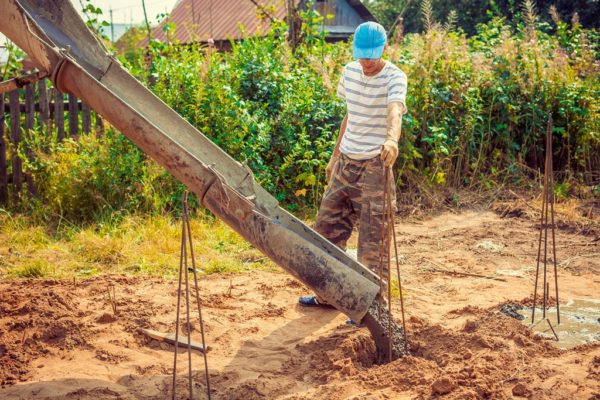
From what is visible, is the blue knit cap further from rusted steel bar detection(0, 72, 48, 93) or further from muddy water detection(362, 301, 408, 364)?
rusted steel bar detection(0, 72, 48, 93)

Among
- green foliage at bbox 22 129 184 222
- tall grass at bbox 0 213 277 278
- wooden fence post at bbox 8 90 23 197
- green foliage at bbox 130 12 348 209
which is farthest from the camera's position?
wooden fence post at bbox 8 90 23 197

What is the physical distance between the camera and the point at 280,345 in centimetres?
448

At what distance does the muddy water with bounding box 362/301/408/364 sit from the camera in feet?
13.5

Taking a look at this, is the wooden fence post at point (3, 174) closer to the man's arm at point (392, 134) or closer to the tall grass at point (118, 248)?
the tall grass at point (118, 248)

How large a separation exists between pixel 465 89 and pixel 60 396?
6.36 m

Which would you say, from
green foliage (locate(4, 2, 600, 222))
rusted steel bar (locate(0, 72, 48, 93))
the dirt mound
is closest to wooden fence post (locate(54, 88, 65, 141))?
green foliage (locate(4, 2, 600, 222))

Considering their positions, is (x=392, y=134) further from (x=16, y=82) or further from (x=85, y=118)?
(x=85, y=118)

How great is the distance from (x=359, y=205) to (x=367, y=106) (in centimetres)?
69

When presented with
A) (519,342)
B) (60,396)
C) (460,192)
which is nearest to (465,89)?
(460,192)

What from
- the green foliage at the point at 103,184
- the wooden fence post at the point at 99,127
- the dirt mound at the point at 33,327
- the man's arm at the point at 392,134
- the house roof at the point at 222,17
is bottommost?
the dirt mound at the point at 33,327

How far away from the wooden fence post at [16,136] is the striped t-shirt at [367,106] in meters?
4.47

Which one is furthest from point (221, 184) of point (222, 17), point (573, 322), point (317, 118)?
point (222, 17)

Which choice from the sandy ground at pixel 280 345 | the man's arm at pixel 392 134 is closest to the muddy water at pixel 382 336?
the sandy ground at pixel 280 345

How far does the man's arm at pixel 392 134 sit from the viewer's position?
13.7ft
